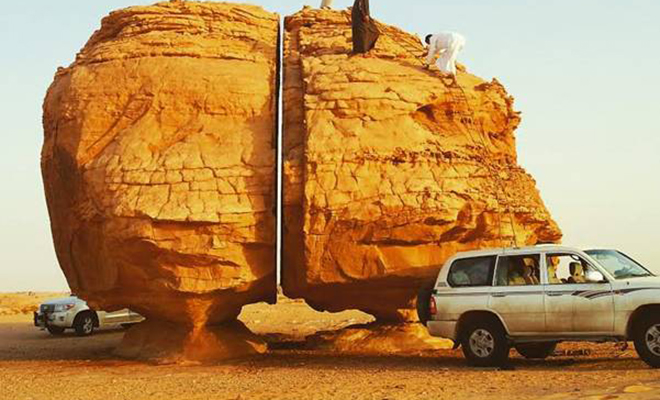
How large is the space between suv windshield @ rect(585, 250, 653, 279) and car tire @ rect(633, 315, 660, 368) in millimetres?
762

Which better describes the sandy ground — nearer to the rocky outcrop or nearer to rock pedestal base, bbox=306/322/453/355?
rock pedestal base, bbox=306/322/453/355

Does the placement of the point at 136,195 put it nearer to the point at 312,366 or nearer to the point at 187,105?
the point at 187,105

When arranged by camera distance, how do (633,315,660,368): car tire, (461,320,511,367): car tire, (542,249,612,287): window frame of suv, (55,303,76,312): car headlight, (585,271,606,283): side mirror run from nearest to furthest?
(633,315,660,368): car tire → (585,271,606,283): side mirror → (542,249,612,287): window frame of suv → (461,320,511,367): car tire → (55,303,76,312): car headlight

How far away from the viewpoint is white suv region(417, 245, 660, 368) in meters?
9.96

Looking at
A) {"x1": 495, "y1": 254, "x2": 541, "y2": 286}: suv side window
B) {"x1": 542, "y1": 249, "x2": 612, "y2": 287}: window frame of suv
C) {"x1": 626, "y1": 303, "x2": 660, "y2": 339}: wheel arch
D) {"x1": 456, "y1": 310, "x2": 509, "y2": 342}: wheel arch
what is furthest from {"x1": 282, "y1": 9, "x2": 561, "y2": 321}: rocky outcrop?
{"x1": 626, "y1": 303, "x2": 660, "y2": 339}: wheel arch

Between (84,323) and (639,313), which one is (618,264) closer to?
(639,313)

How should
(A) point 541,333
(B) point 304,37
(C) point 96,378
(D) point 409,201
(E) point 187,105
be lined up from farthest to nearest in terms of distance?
(B) point 304,37 → (E) point 187,105 → (D) point 409,201 → (C) point 96,378 → (A) point 541,333

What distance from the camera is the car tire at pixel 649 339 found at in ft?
32.0

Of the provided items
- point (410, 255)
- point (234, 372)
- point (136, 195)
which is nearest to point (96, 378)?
point (234, 372)

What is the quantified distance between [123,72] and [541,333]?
8.49 metres

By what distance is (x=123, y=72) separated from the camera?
1410cm

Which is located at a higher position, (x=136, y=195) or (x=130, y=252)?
(x=136, y=195)

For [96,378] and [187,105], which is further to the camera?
[187,105]

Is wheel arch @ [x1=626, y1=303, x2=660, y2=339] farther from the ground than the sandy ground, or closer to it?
farther from the ground
